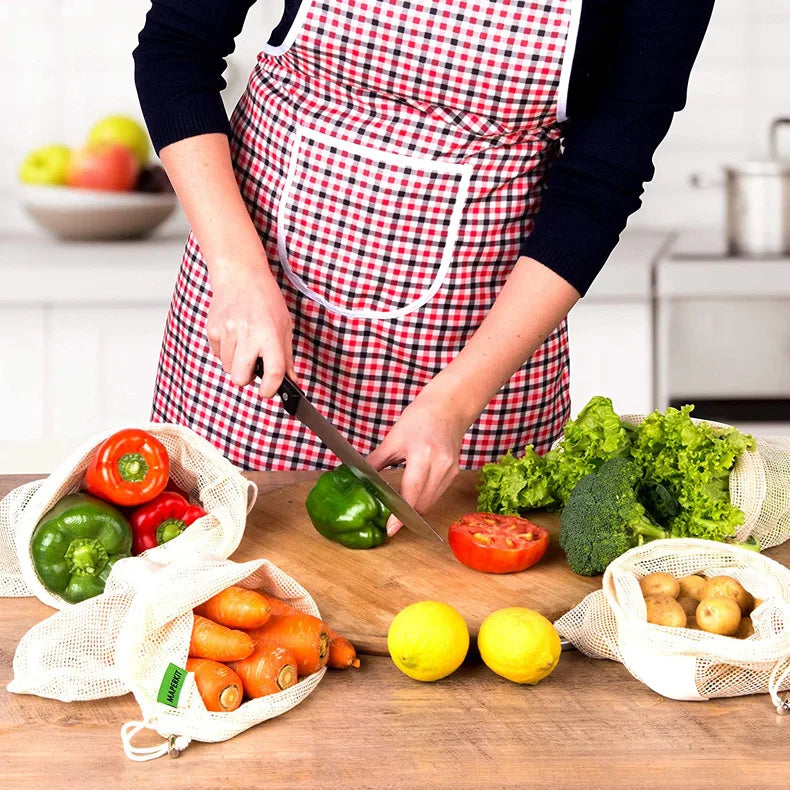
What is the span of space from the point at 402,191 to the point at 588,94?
27 centimetres

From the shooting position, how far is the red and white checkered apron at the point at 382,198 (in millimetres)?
1422

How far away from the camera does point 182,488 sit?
1271 millimetres

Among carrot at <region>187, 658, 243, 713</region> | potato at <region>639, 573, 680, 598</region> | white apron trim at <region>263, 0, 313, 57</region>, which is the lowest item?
carrot at <region>187, 658, 243, 713</region>

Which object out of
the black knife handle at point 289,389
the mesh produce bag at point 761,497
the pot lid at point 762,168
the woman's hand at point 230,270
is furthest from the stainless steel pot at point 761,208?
the black knife handle at point 289,389

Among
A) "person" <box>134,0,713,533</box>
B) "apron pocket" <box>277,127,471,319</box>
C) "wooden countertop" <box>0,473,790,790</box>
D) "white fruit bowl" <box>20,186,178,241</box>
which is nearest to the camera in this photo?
"wooden countertop" <box>0,473,790,790</box>

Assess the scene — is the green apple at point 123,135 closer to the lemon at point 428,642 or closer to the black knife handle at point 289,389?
the black knife handle at point 289,389

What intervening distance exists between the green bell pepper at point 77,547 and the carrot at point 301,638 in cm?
22

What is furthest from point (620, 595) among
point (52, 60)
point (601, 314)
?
point (52, 60)

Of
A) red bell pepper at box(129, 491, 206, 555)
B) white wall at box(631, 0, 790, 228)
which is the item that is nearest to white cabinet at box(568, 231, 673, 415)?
white wall at box(631, 0, 790, 228)

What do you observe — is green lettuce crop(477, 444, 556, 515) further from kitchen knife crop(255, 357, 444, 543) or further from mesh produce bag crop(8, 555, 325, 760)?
mesh produce bag crop(8, 555, 325, 760)

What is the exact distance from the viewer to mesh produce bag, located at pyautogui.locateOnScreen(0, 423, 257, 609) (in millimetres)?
1125

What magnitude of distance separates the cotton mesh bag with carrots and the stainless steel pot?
5.98ft

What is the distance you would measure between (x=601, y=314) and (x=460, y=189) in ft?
3.43

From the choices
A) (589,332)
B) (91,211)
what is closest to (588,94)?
(589,332)
